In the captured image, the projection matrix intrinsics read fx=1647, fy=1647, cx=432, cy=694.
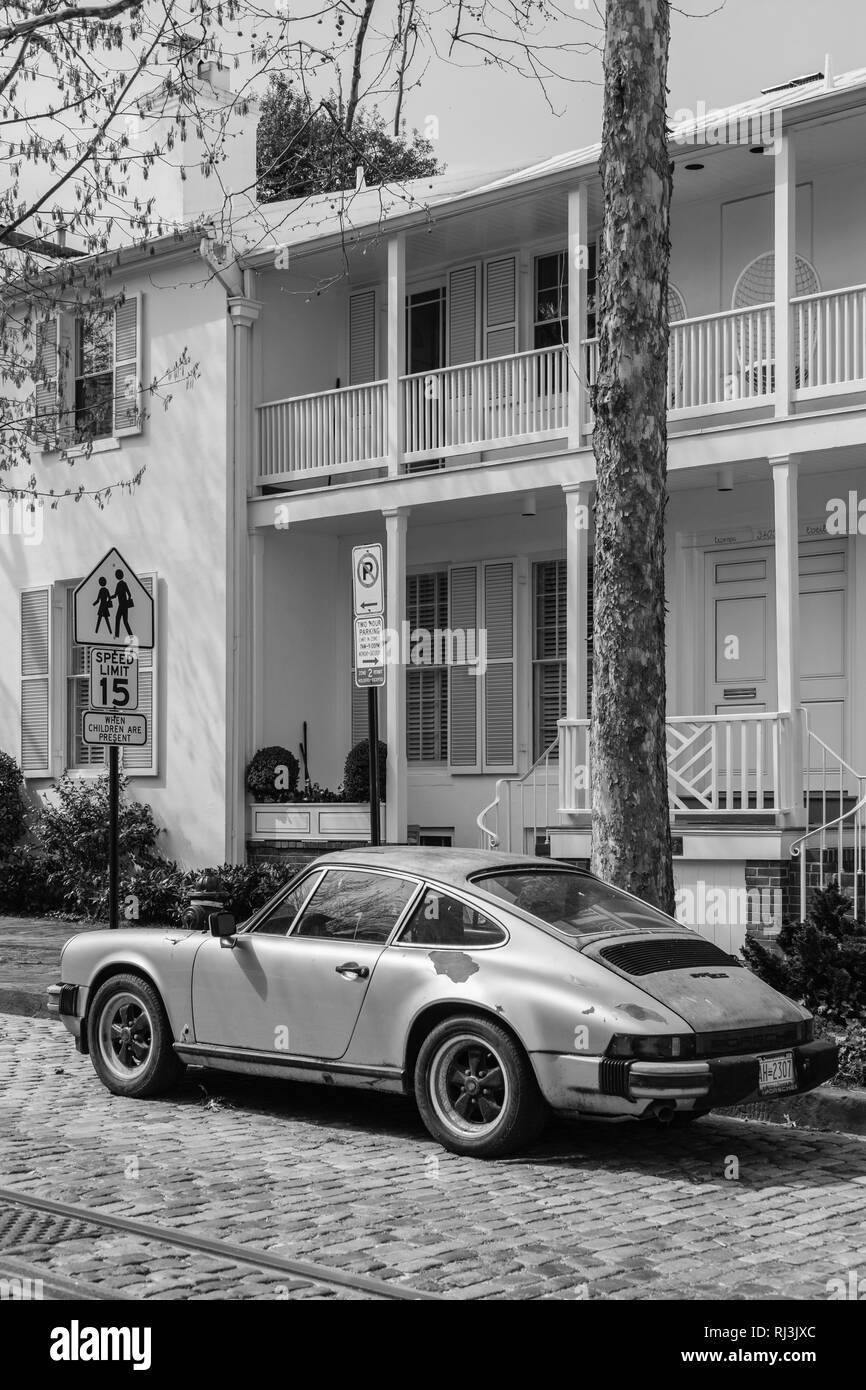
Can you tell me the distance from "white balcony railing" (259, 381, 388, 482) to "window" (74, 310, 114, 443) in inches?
96.6

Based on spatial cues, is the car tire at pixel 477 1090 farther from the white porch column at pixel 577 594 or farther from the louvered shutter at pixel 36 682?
the louvered shutter at pixel 36 682

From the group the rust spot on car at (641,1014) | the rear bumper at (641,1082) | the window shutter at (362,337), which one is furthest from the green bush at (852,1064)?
the window shutter at (362,337)

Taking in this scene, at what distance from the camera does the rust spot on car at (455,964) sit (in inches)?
300

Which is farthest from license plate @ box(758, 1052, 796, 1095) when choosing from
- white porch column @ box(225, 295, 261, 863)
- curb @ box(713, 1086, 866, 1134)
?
white porch column @ box(225, 295, 261, 863)

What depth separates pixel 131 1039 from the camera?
9.12m

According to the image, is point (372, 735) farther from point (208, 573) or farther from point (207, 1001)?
point (208, 573)

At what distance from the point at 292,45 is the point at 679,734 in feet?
22.4

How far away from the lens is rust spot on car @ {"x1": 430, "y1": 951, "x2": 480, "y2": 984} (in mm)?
7617

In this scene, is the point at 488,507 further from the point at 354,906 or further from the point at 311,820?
the point at 354,906

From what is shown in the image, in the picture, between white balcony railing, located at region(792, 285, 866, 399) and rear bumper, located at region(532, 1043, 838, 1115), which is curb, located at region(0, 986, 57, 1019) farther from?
white balcony railing, located at region(792, 285, 866, 399)

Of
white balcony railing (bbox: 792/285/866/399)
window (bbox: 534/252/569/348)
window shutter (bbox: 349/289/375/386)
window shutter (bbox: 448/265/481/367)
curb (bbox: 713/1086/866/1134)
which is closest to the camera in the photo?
curb (bbox: 713/1086/866/1134)

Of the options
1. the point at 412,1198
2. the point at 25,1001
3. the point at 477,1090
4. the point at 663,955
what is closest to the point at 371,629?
the point at 25,1001
